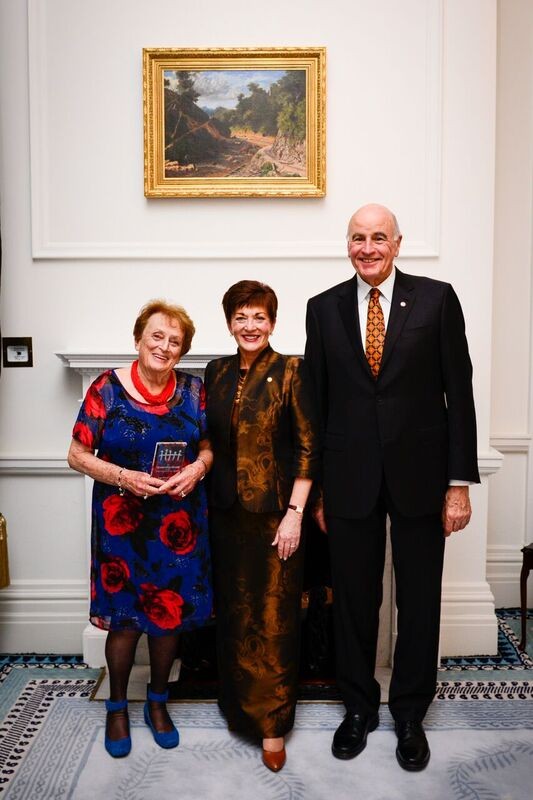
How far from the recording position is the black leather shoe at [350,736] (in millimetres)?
2490

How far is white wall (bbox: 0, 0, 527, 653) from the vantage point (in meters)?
3.23

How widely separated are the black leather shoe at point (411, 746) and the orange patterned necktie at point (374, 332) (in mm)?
1241

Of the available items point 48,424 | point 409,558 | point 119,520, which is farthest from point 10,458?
point 409,558

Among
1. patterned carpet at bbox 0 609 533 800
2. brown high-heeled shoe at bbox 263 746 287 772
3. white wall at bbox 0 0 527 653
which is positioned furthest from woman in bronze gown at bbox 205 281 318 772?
white wall at bbox 0 0 527 653

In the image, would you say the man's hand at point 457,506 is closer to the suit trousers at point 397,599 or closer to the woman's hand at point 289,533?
the suit trousers at point 397,599

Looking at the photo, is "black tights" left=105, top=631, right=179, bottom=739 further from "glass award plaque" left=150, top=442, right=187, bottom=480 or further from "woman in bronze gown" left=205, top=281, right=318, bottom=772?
→ "glass award plaque" left=150, top=442, right=187, bottom=480

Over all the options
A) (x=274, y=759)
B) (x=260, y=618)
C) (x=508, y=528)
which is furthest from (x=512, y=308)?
(x=274, y=759)

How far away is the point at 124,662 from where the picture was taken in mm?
2529

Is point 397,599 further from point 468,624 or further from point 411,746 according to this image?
point 468,624

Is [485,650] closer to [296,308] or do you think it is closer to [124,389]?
[296,308]

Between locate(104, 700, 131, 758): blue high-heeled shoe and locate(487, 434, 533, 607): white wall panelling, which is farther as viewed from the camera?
locate(487, 434, 533, 607): white wall panelling

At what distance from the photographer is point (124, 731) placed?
2533 mm

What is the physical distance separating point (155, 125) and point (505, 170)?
1805 millimetres

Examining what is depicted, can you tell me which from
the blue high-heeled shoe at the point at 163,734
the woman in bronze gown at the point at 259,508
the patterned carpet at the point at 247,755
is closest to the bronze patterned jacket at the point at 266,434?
the woman in bronze gown at the point at 259,508
